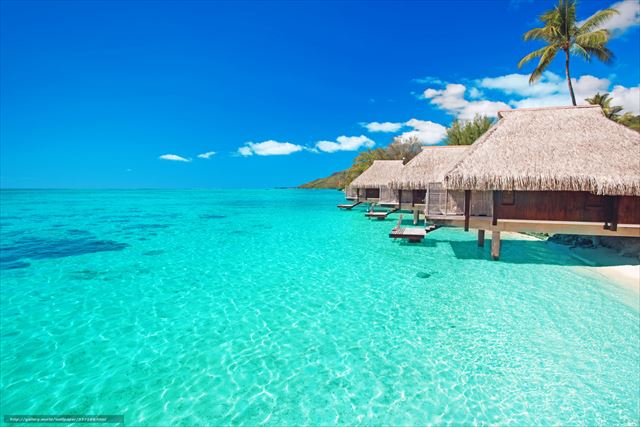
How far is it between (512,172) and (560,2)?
14666 millimetres

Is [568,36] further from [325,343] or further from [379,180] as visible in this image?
[325,343]

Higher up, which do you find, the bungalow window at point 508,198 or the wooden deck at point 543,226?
the bungalow window at point 508,198

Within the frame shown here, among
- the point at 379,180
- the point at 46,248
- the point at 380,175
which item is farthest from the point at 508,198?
Answer: the point at 46,248

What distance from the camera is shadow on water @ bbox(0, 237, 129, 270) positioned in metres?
12.5

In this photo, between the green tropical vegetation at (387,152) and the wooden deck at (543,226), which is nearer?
the wooden deck at (543,226)

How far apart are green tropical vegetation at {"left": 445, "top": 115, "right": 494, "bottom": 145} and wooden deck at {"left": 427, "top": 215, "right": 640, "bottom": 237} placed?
20056 millimetres

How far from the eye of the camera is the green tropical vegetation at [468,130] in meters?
28.2

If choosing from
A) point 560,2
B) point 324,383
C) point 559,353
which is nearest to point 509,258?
point 559,353

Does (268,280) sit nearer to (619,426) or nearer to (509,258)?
(619,426)

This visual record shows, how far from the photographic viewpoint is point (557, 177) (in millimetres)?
9086

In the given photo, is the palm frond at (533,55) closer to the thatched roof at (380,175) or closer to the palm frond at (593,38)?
the palm frond at (593,38)

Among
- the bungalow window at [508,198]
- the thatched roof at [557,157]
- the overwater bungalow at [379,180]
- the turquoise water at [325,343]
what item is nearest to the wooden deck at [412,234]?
the turquoise water at [325,343]

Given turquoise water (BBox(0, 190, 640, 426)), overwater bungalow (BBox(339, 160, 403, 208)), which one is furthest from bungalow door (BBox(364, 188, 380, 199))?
turquoise water (BBox(0, 190, 640, 426))

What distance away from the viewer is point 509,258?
11188 millimetres
